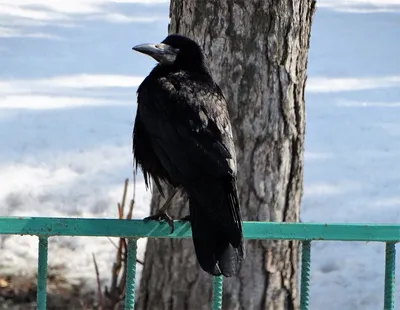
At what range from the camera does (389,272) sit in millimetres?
3672

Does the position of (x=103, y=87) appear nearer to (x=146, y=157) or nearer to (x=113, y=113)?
(x=113, y=113)

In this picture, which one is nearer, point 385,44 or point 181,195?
point 181,195

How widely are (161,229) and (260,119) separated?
5.83ft

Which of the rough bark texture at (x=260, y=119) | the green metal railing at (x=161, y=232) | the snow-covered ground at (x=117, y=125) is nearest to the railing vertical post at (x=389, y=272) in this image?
the green metal railing at (x=161, y=232)

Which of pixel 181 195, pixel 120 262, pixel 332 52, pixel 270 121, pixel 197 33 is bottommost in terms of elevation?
pixel 120 262

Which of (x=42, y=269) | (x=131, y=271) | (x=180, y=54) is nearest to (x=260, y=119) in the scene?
→ (x=180, y=54)

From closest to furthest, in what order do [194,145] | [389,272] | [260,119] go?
[389,272]
[194,145]
[260,119]

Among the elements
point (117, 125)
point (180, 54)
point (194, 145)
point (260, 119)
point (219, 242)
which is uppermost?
point (180, 54)

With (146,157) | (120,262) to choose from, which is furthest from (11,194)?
(146,157)

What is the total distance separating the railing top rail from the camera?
3.36m

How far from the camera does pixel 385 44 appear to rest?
13.6 meters

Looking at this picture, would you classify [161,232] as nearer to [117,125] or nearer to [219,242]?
[219,242]

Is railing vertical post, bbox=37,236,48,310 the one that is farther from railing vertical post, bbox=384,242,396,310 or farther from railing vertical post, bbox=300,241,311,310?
railing vertical post, bbox=384,242,396,310

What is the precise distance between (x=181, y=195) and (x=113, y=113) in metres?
4.79
